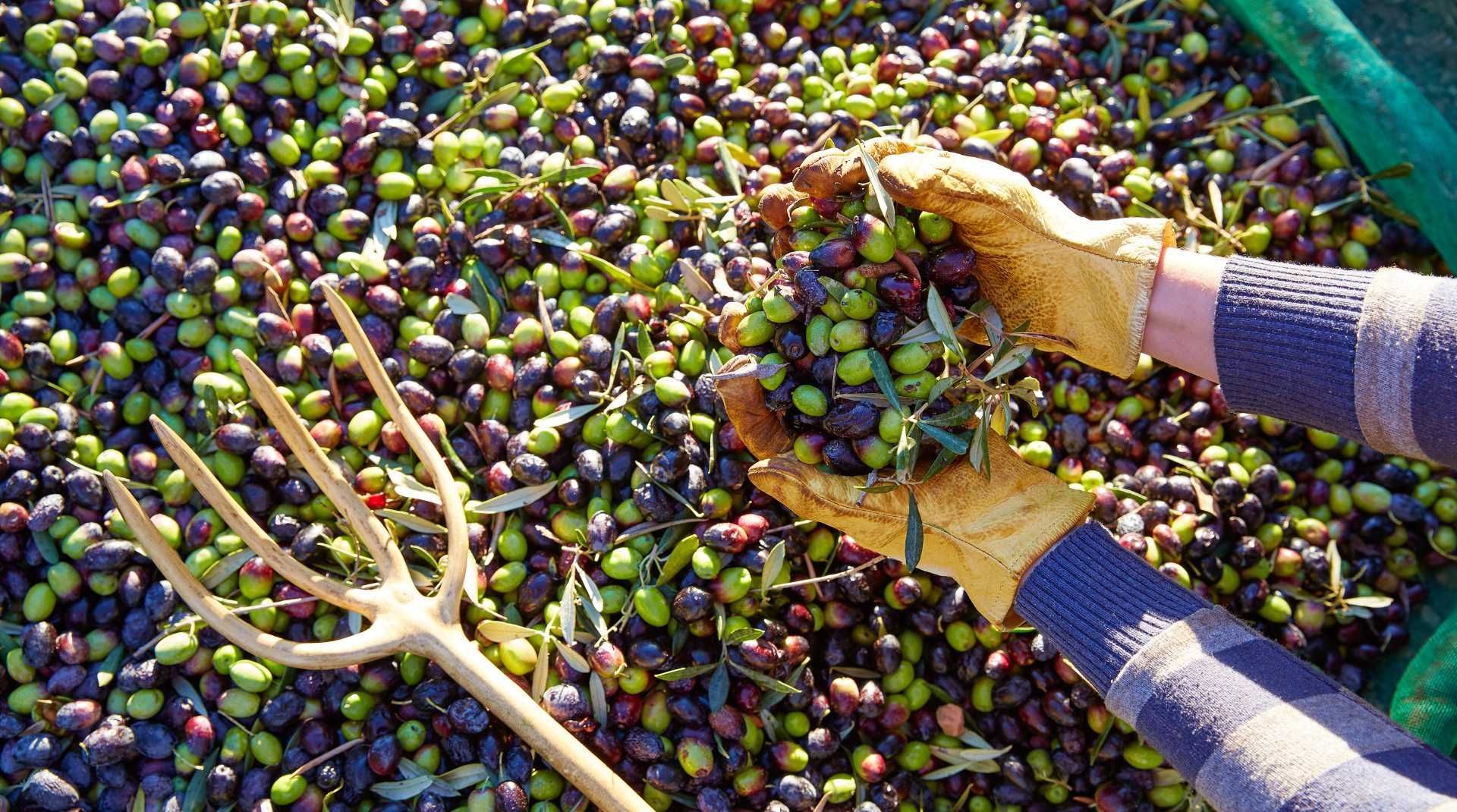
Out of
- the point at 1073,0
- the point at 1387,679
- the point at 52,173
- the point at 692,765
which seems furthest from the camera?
the point at 1073,0

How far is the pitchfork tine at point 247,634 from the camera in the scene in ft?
8.21

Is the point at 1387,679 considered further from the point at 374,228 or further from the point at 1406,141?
the point at 374,228

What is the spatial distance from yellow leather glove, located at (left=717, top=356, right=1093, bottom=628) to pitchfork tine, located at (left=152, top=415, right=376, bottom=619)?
111 cm

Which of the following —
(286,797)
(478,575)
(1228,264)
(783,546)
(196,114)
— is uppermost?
(1228,264)

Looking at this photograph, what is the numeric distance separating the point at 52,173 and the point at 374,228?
1094 millimetres

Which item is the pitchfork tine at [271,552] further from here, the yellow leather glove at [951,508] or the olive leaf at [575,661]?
the yellow leather glove at [951,508]

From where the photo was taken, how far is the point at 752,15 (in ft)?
12.4

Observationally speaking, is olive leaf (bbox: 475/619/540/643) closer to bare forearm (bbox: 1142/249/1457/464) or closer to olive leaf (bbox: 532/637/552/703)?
olive leaf (bbox: 532/637/552/703)

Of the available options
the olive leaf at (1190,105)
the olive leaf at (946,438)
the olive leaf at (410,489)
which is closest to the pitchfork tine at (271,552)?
the olive leaf at (410,489)

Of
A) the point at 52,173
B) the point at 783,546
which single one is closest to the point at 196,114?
the point at 52,173

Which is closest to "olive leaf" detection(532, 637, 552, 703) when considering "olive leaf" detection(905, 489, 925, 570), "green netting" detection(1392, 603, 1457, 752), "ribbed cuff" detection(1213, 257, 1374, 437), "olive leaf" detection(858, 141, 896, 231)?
Answer: "olive leaf" detection(905, 489, 925, 570)

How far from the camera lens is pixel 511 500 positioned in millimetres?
2850

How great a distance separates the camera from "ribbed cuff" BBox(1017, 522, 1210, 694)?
2.18 m

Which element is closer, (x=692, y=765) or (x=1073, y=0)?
(x=692, y=765)
